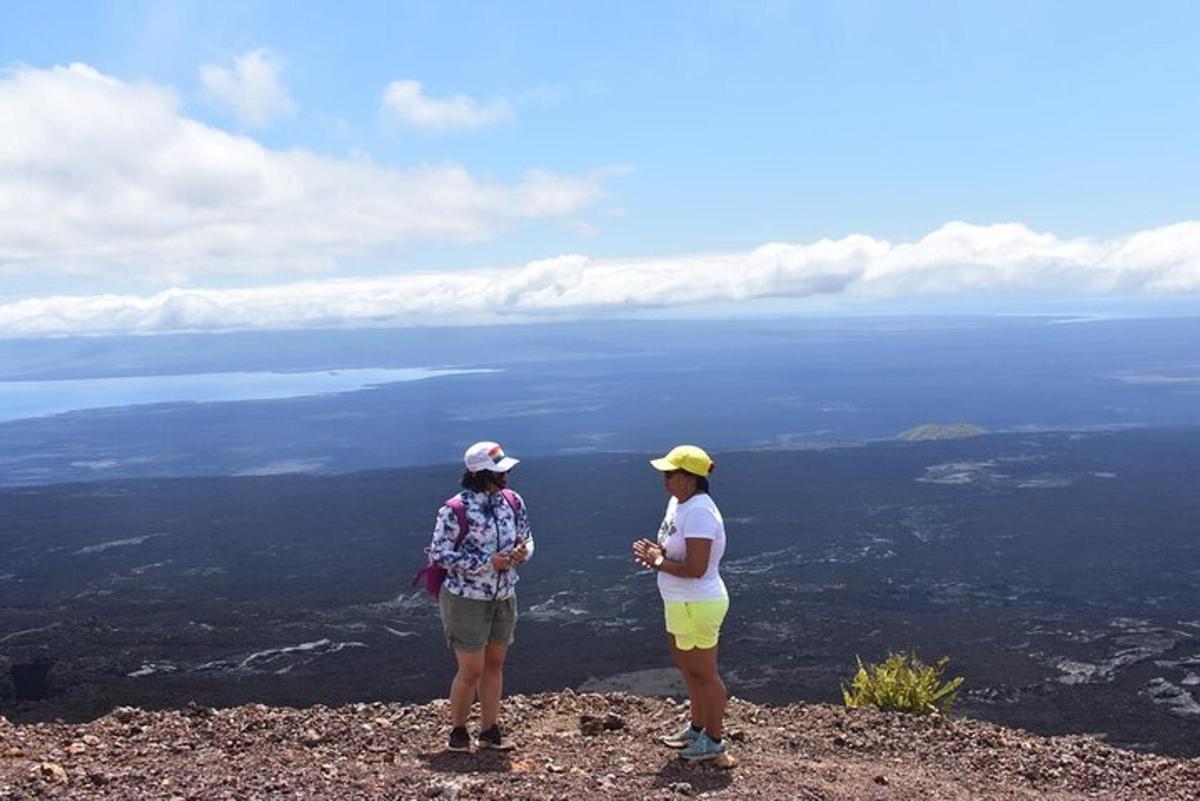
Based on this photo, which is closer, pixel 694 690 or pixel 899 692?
pixel 694 690

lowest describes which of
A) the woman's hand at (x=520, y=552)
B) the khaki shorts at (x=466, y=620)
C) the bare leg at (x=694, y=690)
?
the bare leg at (x=694, y=690)

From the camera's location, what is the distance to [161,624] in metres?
28.7

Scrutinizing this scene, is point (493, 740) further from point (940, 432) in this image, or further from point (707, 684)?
point (940, 432)

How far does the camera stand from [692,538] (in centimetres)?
496

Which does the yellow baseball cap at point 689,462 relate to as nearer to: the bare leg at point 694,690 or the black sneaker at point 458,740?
the bare leg at point 694,690

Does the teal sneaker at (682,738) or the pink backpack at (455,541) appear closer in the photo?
the pink backpack at (455,541)

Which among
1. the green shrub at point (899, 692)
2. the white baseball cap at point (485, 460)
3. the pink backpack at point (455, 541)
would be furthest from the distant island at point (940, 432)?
the white baseball cap at point (485, 460)

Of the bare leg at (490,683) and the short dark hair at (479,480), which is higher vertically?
the short dark hair at (479,480)

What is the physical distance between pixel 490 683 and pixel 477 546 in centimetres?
75

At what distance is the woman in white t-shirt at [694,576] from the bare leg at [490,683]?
873 millimetres

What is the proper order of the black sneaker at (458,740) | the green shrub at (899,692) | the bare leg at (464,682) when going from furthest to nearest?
the green shrub at (899,692) < the black sneaker at (458,740) < the bare leg at (464,682)

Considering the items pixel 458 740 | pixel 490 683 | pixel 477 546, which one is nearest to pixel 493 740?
pixel 458 740

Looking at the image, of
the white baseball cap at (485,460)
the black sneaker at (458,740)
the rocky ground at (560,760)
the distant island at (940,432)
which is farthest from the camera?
the distant island at (940,432)

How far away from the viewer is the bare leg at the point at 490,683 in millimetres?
5348
